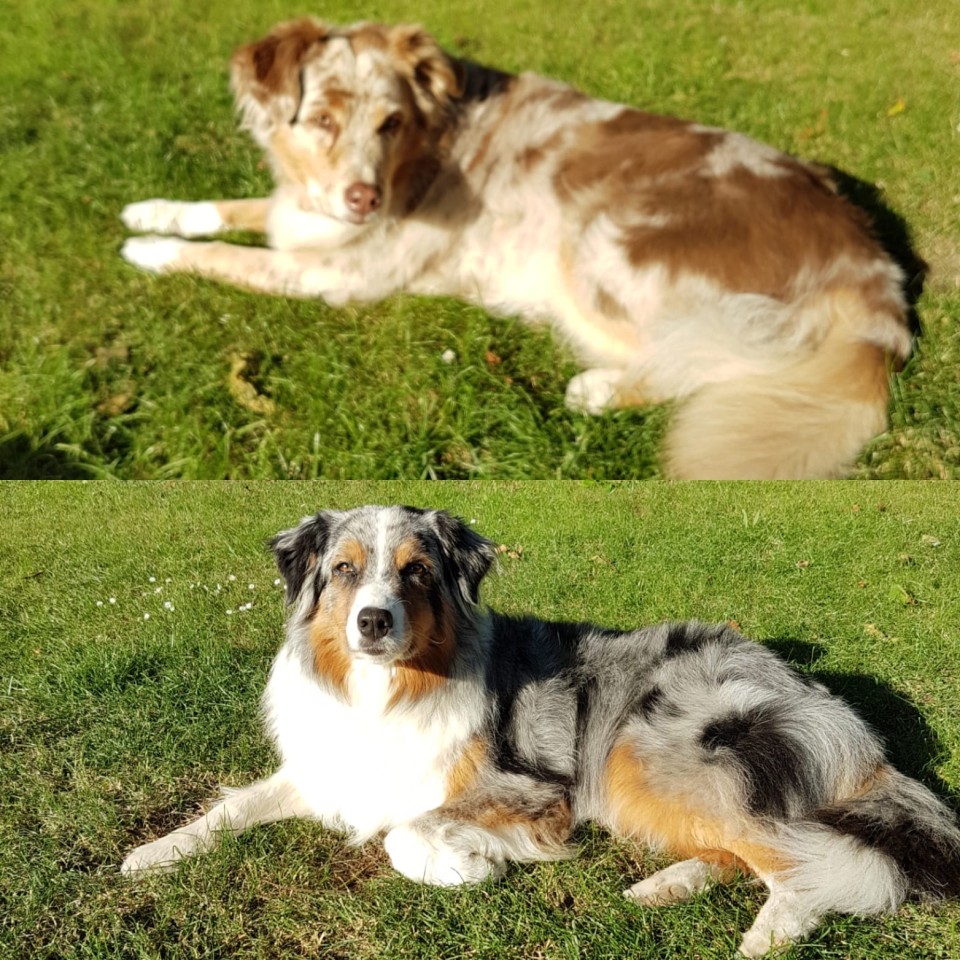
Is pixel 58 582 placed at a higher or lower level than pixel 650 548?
lower

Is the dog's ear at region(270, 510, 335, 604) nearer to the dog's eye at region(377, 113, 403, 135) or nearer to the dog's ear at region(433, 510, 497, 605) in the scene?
the dog's ear at region(433, 510, 497, 605)

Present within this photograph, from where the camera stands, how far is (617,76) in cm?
984

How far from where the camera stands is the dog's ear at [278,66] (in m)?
6.84

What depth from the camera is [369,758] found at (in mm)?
3850

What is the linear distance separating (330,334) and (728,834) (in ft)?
14.6

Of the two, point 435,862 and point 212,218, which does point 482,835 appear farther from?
point 212,218

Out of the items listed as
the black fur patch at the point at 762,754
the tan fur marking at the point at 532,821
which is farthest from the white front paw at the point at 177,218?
the black fur patch at the point at 762,754

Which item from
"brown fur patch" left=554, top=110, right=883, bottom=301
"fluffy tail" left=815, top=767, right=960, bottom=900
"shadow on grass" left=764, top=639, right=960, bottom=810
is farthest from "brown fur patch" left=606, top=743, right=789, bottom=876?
"brown fur patch" left=554, top=110, right=883, bottom=301

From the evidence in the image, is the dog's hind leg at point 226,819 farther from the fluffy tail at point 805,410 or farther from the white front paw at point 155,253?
the white front paw at point 155,253

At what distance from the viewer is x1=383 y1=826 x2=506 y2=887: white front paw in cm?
354

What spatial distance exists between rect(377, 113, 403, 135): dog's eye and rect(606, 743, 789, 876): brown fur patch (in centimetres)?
474

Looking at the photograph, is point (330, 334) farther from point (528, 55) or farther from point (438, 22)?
point (438, 22)

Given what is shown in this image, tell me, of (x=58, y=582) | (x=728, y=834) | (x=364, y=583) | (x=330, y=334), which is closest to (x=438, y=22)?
(x=330, y=334)

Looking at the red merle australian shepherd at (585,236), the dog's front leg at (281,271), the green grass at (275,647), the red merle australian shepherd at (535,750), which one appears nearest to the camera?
the green grass at (275,647)
